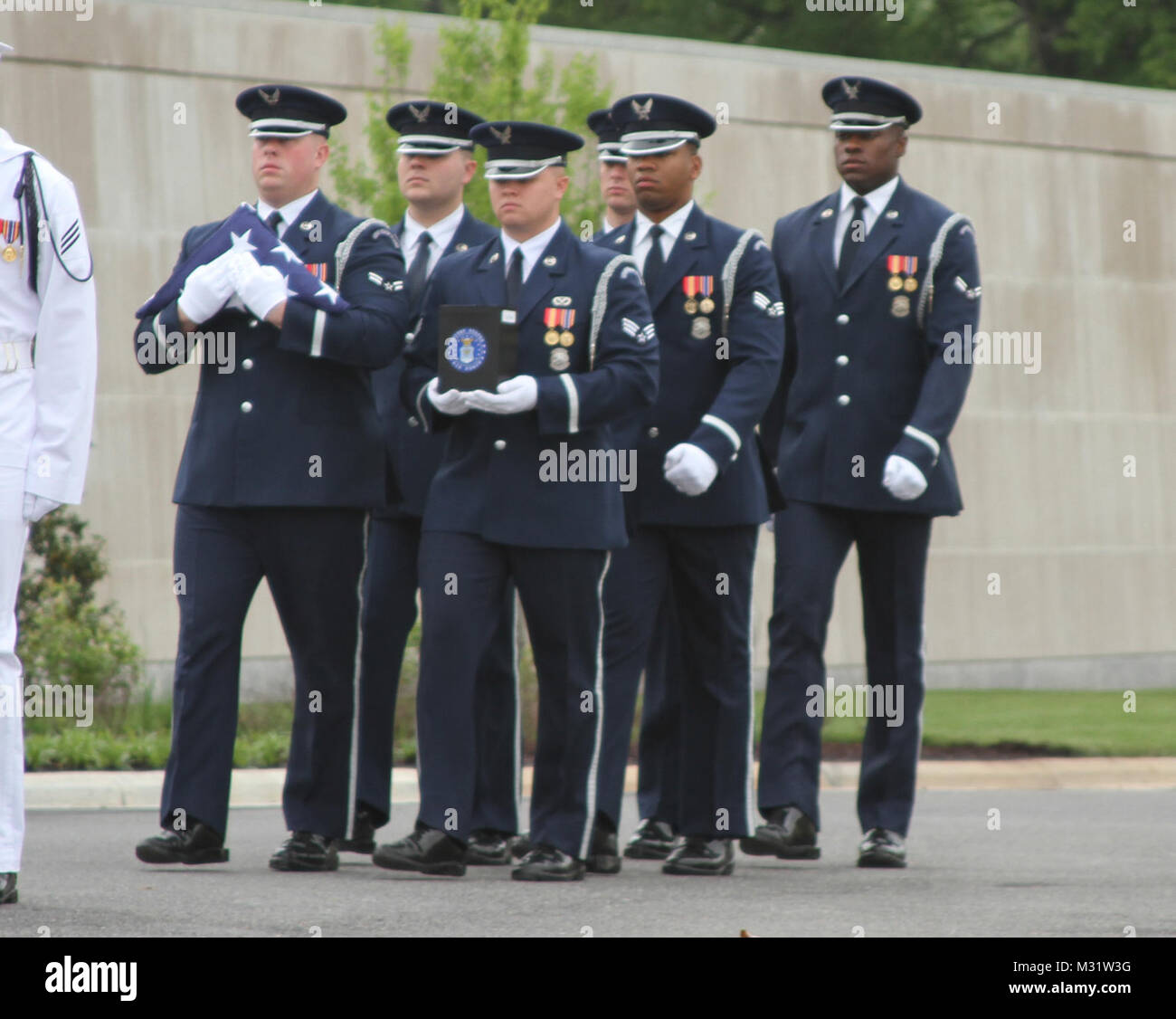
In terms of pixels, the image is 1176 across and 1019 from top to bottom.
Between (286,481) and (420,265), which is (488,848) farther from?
(420,265)

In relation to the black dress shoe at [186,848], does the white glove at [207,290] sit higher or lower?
higher

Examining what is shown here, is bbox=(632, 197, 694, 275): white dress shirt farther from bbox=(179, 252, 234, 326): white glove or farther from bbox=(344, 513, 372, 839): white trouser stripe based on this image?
bbox=(179, 252, 234, 326): white glove

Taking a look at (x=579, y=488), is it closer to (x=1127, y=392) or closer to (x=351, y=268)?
(x=351, y=268)

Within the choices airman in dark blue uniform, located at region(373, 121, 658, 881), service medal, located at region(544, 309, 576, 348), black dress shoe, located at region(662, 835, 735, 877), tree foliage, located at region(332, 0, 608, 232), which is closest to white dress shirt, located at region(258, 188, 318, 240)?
airman in dark blue uniform, located at region(373, 121, 658, 881)

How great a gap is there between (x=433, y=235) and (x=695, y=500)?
1.39 meters

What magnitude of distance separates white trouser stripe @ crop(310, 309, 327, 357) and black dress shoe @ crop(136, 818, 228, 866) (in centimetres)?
153

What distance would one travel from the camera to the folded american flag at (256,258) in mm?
7008

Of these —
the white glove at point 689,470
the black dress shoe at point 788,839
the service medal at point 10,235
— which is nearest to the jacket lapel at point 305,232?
the white glove at point 689,470

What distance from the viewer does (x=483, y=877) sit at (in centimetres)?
704

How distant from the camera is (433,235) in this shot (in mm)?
7977

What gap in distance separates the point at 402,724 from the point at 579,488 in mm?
6438

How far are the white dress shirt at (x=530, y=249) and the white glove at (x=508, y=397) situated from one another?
451 millimetres

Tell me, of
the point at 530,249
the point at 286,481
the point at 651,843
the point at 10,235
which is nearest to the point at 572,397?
the point at 530,249

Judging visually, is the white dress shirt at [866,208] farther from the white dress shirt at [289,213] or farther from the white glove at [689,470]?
the white dress shirt at [289,213]
